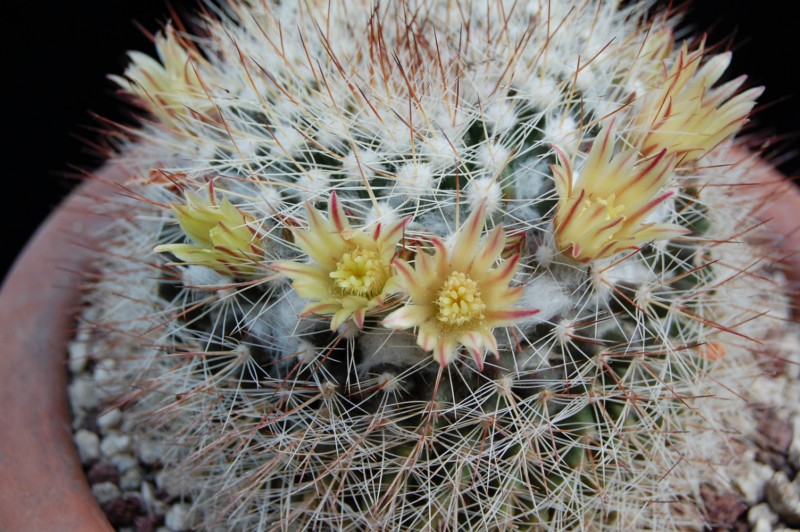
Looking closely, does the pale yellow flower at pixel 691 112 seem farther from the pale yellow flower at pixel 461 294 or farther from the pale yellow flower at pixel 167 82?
the pale yellow flower at pixel 167 82

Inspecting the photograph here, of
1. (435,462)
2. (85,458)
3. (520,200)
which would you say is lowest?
(85,458)

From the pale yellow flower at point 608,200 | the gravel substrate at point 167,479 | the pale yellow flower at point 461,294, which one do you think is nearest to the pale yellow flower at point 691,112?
the pale yellow flower at point 608,200

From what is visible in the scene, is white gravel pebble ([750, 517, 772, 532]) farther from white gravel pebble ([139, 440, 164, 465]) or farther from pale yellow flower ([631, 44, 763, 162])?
white gravel pebble ([139, 440, 164, 465])

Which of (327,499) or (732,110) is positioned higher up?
(732,110)

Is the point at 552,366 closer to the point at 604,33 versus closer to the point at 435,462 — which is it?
the point at 435,462

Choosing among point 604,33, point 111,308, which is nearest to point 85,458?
point 111,308

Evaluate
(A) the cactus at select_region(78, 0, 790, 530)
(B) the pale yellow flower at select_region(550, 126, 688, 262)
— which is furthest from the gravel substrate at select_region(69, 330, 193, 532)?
(B) the pale yellow flower at select_region(550, 126, 688, 262)

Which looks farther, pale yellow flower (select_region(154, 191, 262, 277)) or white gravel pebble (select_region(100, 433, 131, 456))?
white gravel pebble (select_region(100, 433, 131, 456))
